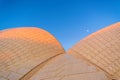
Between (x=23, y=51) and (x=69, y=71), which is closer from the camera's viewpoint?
(x=69, y=71)

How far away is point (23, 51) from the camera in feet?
30.9

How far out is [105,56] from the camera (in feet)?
28.0

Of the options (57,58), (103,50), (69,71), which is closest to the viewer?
(69,71)

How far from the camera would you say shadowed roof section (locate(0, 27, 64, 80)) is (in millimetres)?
8104

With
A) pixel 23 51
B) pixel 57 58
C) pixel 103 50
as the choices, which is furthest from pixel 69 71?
pixel 23 51

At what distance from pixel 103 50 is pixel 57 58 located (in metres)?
2.09

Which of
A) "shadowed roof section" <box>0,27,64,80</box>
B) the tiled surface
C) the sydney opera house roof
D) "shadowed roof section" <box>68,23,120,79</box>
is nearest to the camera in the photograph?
the tiled surface

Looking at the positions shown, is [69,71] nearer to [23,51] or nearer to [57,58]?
[57,58]

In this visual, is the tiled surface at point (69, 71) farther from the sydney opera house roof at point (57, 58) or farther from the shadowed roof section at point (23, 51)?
the shadowed roof section at point (23, 51)

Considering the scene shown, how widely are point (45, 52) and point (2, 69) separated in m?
2.15

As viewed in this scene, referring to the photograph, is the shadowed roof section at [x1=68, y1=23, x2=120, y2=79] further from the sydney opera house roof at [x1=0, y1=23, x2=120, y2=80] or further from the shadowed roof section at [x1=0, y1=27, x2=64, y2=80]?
the shadowed roof section at [x1=0, y1=27, x2=64, y2=80]

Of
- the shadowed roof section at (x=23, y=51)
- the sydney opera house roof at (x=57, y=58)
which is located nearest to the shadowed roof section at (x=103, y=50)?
the sydney opera house roof at (x=57, y=58)

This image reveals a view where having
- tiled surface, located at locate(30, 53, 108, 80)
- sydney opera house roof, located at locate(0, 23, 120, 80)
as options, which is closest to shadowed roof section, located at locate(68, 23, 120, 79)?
sydney opera house roof, located at locate(0, 23, 120, 80)

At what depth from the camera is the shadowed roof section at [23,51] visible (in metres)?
8.10
